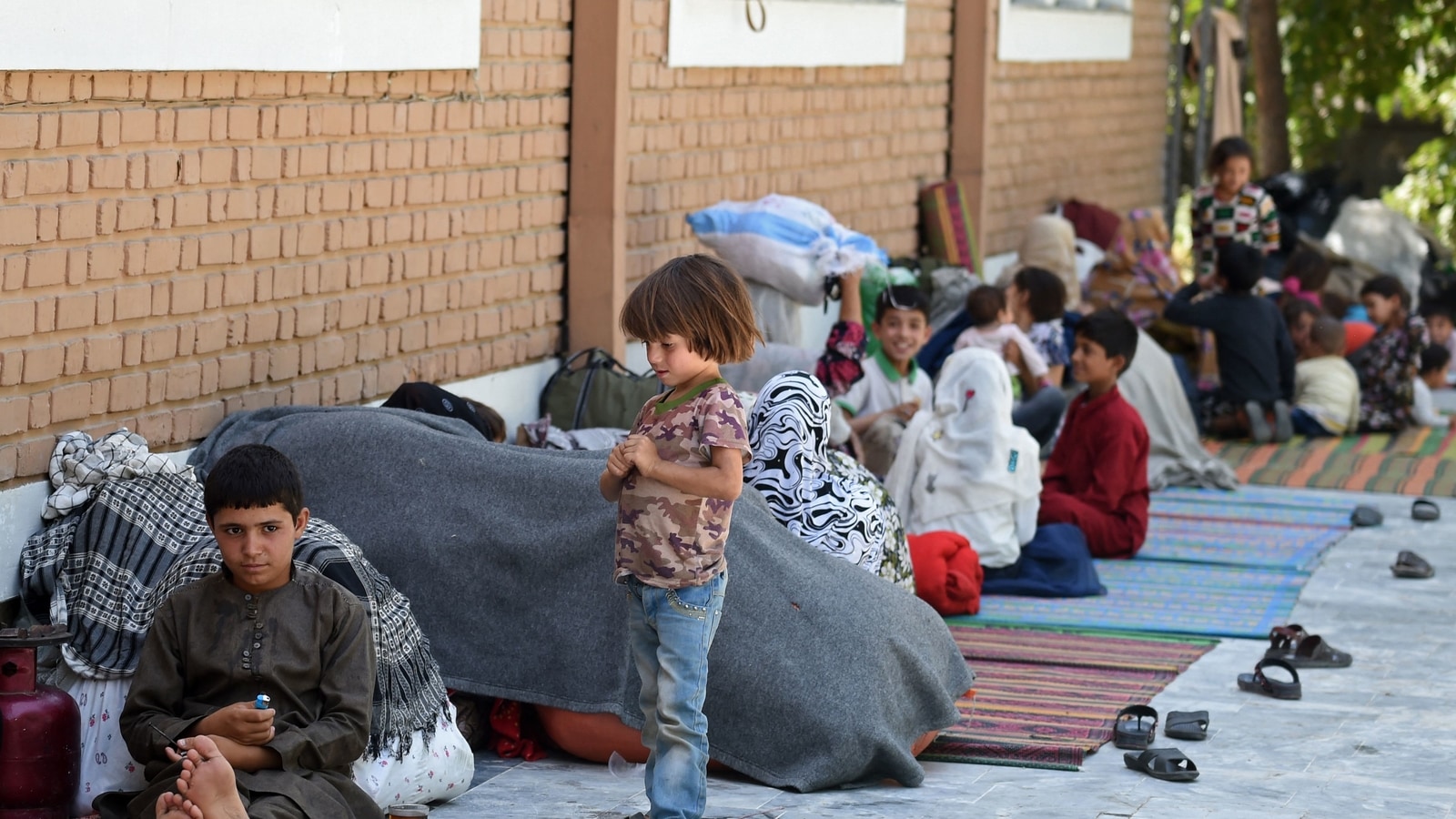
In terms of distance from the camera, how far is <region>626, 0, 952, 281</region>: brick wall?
7.88m

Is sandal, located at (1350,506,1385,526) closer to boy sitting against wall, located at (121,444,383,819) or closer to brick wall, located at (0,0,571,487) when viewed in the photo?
brick wall, located at (0,0,571,487)

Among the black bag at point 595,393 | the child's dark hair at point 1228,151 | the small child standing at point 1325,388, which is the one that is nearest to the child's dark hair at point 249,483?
the black bag at point 595,393

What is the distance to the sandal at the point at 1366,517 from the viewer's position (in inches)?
325

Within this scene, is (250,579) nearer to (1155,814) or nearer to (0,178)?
(0,178)

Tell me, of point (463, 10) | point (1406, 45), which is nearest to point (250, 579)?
point (463, 10)

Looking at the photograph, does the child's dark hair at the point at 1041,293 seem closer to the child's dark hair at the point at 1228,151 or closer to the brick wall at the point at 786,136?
the brick wall at the point at 786,136

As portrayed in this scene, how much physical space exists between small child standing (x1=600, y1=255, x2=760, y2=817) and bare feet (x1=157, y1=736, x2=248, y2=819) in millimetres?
893

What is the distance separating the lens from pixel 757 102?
8.89 metres

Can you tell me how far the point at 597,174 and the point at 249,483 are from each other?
3624 millimetres

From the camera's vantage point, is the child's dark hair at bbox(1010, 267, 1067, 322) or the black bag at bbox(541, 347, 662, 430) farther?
the child's dark hair at bbox(1010, 267, 1067, 322)

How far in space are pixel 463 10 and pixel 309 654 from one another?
10.0 ft

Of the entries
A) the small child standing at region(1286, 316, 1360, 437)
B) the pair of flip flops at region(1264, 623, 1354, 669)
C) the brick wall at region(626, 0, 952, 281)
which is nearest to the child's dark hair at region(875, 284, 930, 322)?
the brick wall at region(626, 0, 952, 281)

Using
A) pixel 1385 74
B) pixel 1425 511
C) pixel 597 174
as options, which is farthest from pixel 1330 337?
pixel 1385 74

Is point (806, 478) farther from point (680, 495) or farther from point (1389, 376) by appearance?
point (1389, 376)
